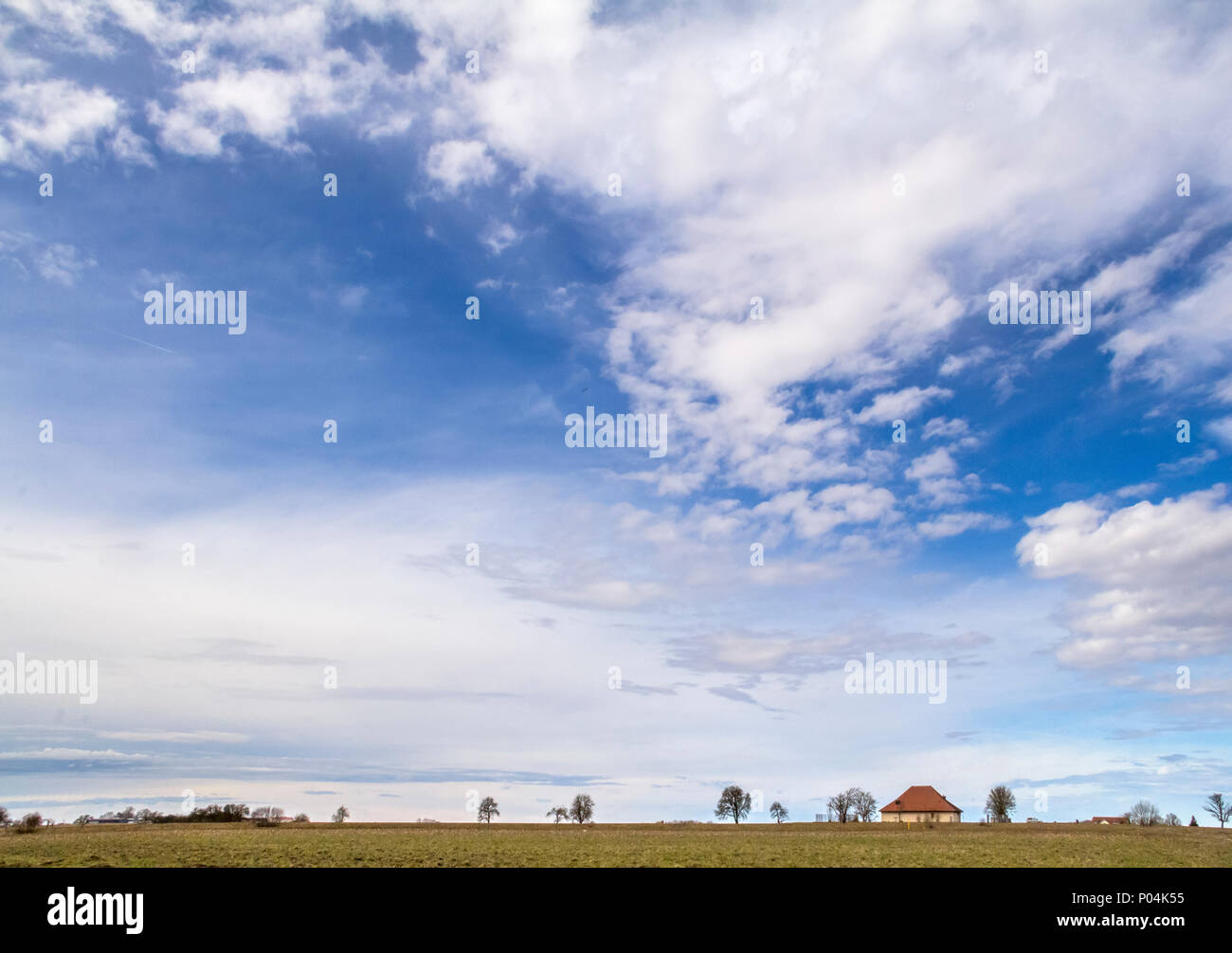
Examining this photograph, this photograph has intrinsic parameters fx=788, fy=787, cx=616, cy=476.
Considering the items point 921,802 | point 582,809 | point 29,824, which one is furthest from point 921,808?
point 29,824

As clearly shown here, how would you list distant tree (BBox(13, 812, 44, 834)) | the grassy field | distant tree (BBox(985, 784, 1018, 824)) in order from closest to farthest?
the grassy field → distant tree (BBox(13, 812, 44, 834)) → distant tree (BBox(985, 784, 1018, 824))

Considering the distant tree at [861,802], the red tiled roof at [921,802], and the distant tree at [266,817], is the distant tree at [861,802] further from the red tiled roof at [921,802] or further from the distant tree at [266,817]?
the distant tree at [266,817]

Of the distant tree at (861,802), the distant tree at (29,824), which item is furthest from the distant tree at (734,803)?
the distant tree at (29,824)

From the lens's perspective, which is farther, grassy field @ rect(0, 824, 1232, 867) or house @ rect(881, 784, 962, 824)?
house @ rect(881, 784, 962, 824)

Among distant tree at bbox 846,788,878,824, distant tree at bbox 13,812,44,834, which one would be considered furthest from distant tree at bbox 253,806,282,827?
distant tree at bbox 846,788,878,824

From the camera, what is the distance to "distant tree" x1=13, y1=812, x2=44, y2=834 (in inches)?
2640

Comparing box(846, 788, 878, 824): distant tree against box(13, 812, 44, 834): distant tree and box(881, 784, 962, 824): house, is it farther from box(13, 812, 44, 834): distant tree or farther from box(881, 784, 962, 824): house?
box(13, 812, 44, 834): distant tree

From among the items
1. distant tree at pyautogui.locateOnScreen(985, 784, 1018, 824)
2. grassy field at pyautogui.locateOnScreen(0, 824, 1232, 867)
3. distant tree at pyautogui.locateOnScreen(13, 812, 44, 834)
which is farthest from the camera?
distant tree at pyautogui.locateOnScreen(985, 784, 1018, 824)

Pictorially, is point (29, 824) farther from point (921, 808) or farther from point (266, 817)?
point (921, 808)

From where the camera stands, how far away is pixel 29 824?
239 feet

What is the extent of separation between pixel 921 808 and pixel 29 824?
155 meters

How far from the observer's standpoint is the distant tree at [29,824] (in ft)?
220

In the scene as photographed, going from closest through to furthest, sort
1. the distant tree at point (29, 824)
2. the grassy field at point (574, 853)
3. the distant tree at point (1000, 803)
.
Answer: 1. the grassy field at point (574, 853)
2. the distant tree at point (29, 824)
3. the distant tree at point (1000, 803)
